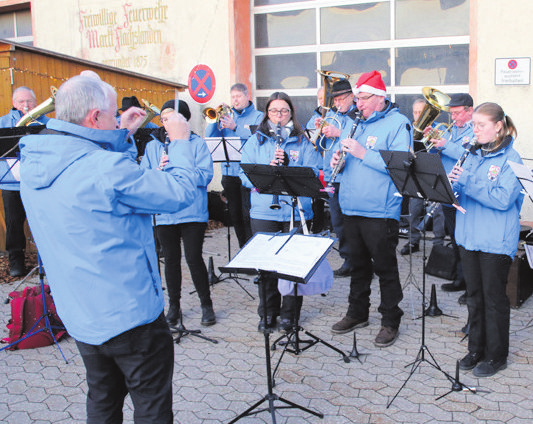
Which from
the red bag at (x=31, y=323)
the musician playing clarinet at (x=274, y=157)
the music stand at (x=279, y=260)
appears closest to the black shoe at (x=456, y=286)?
the musician playing clarinet at (x=274, y=157)

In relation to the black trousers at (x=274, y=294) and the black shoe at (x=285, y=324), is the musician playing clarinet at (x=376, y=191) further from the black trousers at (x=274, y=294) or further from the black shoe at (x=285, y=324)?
the black shoe at (x=285, y=324)

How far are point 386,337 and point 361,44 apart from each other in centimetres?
672

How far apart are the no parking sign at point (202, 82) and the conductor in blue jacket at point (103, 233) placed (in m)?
8.21

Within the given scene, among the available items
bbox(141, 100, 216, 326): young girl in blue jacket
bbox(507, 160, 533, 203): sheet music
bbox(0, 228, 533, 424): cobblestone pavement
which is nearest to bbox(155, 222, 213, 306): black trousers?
bbox(141, 100, 216, 326): young girl in blue jacket

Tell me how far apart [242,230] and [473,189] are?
12.7ft

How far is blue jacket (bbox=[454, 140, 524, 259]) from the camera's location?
12.2 feet

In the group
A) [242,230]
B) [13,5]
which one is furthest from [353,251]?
[13,5]

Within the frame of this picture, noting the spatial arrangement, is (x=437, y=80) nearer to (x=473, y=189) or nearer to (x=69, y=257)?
(x=473, y=189)

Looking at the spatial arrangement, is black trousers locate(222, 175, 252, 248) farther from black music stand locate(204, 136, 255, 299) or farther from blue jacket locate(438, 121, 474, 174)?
blue jacket locate(438, 121, 474, 174)

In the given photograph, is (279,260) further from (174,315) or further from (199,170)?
(174,315)

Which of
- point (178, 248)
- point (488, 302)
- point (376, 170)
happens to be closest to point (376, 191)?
point (376, 170)

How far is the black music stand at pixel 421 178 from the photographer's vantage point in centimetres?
354

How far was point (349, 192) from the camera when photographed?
4570 mm

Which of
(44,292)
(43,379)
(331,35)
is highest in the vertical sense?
(331,35)
